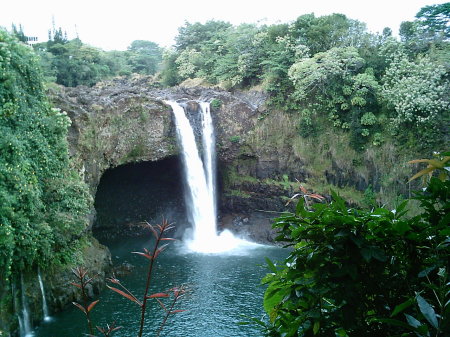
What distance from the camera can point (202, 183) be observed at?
20.5 metres

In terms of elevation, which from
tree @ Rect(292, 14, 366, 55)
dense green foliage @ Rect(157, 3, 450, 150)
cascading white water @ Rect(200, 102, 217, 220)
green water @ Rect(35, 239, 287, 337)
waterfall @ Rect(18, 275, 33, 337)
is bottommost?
green water @ Rect(35, 239, 287, 337)

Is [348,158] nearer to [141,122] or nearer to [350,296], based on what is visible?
[141,122]

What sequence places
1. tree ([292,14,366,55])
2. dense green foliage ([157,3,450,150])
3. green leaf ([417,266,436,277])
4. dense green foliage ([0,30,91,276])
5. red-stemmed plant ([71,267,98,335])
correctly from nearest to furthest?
red-stemmed plant ([71,267,98,335]), green leaf ([417,266,436,277]), dense green foliage ([0,30,91,276]), dense green foliage ([157,3,450,150]), tree ([292,14,366,55])

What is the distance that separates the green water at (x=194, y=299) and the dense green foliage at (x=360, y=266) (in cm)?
638

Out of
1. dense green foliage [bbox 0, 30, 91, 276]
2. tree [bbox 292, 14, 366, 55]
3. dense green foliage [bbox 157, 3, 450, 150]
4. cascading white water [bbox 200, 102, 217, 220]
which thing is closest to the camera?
dense green foliage [bbox 0, 30, 91, 276]

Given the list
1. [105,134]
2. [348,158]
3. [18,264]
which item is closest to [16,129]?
[18,264]

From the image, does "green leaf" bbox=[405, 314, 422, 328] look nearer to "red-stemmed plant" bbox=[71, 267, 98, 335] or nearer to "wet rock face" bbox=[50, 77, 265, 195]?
"red-stemmed plant" bbox=[71, 267, 98, 335]

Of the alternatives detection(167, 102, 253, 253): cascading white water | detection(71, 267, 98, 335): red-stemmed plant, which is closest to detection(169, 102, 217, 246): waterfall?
detection(167, 102, 253, 253): cascading white water

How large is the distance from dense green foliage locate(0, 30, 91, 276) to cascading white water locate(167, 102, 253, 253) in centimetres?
717

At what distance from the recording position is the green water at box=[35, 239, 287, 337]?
1073cm

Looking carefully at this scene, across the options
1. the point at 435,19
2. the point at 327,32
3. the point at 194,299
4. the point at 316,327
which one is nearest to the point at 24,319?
the point at 194,299

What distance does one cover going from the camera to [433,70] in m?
16.0

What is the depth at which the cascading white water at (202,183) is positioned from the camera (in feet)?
63.4

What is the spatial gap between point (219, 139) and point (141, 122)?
438 centimetres
